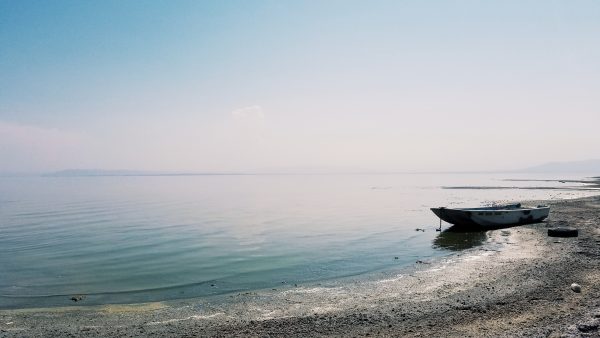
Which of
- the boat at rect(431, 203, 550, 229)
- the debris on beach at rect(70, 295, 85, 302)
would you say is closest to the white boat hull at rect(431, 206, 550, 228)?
the boat at rect(431, 203, 550, 229)

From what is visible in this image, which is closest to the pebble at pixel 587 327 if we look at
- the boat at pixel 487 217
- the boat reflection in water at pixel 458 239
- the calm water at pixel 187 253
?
the calm water at pixel 187 253

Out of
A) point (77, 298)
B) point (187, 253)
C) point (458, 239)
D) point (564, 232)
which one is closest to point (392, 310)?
point (77, 298)

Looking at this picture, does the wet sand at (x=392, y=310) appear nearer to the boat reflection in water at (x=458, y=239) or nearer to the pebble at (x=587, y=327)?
the pebble at (x=587, y=327)

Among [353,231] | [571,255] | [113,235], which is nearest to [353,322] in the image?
[571,255]

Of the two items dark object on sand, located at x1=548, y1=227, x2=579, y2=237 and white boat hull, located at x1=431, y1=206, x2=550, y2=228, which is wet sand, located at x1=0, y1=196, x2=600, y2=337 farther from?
white boat hull, located at x1=431, y1=206, x2=550, y2=228

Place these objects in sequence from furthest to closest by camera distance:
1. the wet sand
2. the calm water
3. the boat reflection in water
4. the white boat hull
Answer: the white boat hull → the boat reflection in water → the calm water → the wet sand

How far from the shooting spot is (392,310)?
1385 centimetres

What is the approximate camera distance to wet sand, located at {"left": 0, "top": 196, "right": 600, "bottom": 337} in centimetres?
1196

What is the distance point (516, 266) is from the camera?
19812 mm

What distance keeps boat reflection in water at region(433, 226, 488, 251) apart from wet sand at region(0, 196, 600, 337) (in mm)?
6626

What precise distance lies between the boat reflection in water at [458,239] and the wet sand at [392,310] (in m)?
6.63

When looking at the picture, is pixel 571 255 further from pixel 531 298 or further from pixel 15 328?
pixel 15 328

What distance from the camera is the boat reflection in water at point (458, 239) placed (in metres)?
27.9

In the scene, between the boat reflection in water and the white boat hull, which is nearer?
the boat reflection in water
